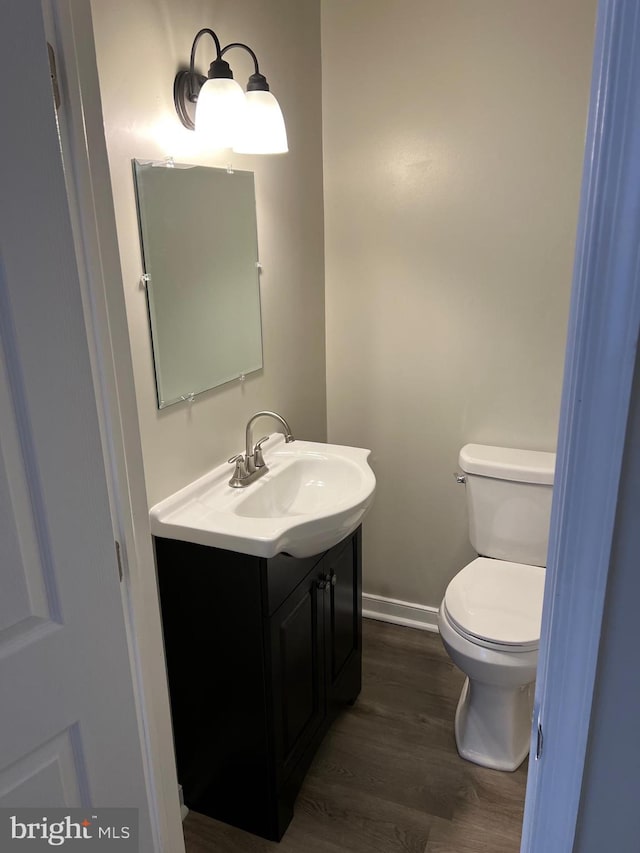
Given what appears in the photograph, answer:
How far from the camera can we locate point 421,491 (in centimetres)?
255

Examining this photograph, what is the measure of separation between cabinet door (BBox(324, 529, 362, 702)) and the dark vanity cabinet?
3cm

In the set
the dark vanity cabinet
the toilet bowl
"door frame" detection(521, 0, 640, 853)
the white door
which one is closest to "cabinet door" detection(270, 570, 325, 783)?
the dark vanity cabinet

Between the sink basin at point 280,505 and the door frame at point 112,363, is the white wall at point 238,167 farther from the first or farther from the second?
the door frame at point 112,363

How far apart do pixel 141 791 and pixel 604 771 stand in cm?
96

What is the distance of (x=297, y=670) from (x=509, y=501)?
3.07ft

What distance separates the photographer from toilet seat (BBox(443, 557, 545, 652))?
1.87 metres

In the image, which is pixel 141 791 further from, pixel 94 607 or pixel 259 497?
pixel 259 497

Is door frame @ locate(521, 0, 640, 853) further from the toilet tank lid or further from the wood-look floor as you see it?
the toilet tank lid

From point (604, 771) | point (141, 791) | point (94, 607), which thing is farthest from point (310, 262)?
point (604, 771)

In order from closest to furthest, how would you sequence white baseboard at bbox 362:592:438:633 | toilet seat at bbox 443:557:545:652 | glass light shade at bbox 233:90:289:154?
glass light shade at bbox 233:90:289:154 → toilet seat at bbox 443:557:545:652 → white baseboard at bbox 362:592:438:633

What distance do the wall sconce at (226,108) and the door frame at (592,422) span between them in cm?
111

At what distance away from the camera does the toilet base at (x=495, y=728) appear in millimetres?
2008

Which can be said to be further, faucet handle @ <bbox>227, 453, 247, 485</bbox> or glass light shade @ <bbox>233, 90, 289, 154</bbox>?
faucet handle @ <bbox>227, 453, 247, 485</bbox>

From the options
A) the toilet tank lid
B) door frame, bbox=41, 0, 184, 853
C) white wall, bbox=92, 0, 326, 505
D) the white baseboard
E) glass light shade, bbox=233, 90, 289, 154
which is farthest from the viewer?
the white baseboard
